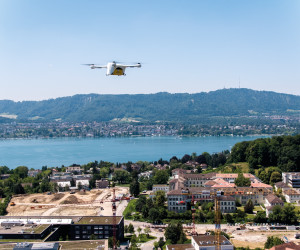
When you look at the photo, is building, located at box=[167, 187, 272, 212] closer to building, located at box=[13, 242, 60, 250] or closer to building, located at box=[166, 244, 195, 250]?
Answer: building, located at box=[166, 244, 195, 250]

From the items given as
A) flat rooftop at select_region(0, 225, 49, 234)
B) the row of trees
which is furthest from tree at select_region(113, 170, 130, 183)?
flat rooftop at select_region(0, 225, 49, 234)

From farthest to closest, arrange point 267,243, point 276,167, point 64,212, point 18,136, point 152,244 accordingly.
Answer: point 18,136 < point 276,167 < point 64,212 < point 152,244 < point 267,243

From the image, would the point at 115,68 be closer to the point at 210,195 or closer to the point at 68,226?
the point at 68,226

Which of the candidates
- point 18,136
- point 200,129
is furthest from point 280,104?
point 18,136

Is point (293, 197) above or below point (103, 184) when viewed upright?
above

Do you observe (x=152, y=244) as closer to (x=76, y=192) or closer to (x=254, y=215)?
(x=254, y=215)

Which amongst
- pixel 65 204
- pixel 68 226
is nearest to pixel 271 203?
pixel 68 226

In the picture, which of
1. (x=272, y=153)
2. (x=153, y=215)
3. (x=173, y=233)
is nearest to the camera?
(x=173, y=233)
